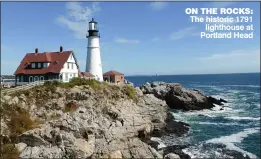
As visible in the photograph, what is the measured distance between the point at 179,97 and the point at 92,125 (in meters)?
27.6

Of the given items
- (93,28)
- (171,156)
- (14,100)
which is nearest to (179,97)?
(93,28)

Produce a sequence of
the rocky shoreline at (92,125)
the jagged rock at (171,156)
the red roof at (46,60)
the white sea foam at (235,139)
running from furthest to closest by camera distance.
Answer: the red roof at (46,60), the white sea foam at (235,139), the jagged rock at (171,156), the rocky shoreline at (92,125)

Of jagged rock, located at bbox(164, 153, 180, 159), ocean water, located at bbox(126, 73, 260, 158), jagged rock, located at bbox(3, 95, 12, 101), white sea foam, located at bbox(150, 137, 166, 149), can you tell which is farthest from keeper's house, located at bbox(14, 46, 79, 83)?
jagged rock, located at bbox(164, 153, 180, 159)

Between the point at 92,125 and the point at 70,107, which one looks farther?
the point at 70,107

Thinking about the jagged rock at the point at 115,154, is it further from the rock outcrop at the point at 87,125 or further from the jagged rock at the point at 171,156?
the jagged rock at the point at 171,156

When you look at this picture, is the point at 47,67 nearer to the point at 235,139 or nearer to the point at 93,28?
the point at 93,28

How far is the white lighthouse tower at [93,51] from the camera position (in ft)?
133

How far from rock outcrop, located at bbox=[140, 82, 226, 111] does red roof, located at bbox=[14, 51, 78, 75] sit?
19.0m

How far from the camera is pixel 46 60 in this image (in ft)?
118

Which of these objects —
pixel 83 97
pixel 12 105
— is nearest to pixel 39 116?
pixel 12 105

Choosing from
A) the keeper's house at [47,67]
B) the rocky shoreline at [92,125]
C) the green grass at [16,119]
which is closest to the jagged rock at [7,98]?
the rocky shoreline at [92,125]

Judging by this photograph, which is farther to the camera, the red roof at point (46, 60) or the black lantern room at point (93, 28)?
the black lantern room at point (93, 28)

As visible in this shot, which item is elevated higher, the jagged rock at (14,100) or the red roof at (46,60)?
the red roof at (46,60)

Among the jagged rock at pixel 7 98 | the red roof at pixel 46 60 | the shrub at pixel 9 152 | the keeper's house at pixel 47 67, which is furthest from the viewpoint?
the red roof at pixel 46 60
